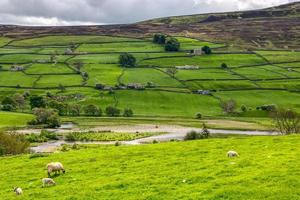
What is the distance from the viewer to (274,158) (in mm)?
34188

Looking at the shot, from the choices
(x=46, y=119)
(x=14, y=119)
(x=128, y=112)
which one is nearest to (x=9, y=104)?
(x=14, y=119)

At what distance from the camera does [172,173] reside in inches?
1273

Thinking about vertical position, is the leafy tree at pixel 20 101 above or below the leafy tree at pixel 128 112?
above

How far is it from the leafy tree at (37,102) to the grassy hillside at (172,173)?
119693 millimetres

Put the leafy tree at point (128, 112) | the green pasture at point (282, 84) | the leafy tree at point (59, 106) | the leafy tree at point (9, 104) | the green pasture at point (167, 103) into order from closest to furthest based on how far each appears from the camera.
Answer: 1. the leafy tree at point (128, 112)
2. the leafy tree at point (59, 106)
3. the leafy tree at point (9, 104)
4. the green pasture at point (167, 103)
5. the green pasture at point (282, 84)

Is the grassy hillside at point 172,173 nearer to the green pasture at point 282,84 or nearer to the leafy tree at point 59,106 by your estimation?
the leafy tree at point 59,106

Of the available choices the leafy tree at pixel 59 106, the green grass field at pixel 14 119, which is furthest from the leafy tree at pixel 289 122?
the leafy tree at pixel 59 106

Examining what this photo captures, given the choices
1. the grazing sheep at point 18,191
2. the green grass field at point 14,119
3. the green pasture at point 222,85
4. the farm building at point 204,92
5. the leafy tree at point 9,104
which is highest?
the grazing sheep at point 18,191

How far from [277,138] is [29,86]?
16469 centimetres

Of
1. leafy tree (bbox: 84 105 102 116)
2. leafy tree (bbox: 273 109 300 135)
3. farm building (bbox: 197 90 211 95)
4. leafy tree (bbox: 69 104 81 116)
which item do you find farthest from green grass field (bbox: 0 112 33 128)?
leafy tree (bbox: 273 109 300 135)

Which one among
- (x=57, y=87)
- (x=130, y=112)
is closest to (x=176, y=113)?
(x=130, y=112)

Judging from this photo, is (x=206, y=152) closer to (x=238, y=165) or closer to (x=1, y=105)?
(x=238, y=165)

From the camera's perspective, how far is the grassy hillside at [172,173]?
26469mm

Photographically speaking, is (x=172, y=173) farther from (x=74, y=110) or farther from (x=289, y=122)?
(x=74, y=110)
